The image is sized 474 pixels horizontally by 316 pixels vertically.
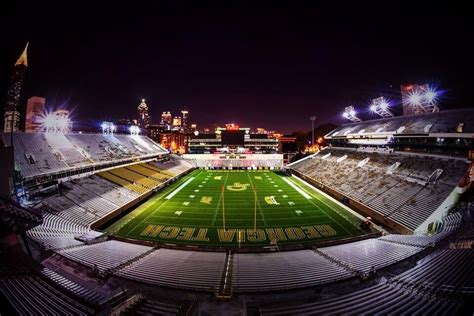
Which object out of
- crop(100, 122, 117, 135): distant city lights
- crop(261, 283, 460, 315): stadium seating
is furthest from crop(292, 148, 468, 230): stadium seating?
crop(100, 122, 117, 135): distant city lights

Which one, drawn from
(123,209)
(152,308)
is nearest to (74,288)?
(152,308)

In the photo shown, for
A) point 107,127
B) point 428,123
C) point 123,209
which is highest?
point 107,127

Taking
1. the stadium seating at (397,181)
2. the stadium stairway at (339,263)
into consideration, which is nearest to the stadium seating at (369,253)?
the stadium stairway at (339,263)

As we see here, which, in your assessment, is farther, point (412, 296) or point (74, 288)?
point (74, 288)

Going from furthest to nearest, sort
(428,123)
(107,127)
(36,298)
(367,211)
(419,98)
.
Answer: (107,127), (419,98), (428,123), (367,211), (36,298)

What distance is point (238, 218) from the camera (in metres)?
24.1

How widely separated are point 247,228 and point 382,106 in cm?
3255

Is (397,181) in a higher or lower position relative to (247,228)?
higher

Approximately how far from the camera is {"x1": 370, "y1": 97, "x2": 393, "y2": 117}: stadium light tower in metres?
40.4

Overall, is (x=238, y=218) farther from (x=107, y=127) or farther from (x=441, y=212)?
(x=107, y=127)

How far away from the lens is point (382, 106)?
4075 cm

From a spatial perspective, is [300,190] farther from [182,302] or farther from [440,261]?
[182,302]

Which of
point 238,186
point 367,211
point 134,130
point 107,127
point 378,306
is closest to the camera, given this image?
point 378,306

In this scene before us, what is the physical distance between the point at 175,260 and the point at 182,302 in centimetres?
373
